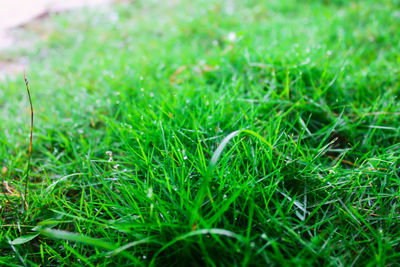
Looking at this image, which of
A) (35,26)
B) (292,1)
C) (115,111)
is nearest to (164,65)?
(115,111)

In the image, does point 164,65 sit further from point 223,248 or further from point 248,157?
point 223,248

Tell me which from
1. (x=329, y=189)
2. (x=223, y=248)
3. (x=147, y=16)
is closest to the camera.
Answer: (x=223, y=248)

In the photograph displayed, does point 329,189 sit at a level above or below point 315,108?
below

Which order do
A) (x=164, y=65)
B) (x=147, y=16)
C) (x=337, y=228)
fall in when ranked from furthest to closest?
(x=147, y=16) < (x=164, y=65) < (x=337, y=228)

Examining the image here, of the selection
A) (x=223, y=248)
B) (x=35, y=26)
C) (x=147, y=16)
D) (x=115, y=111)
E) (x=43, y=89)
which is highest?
(x=35, y=26)

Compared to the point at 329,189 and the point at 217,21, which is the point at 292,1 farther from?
the point at 329,189

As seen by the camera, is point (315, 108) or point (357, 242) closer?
point (357, 242)
